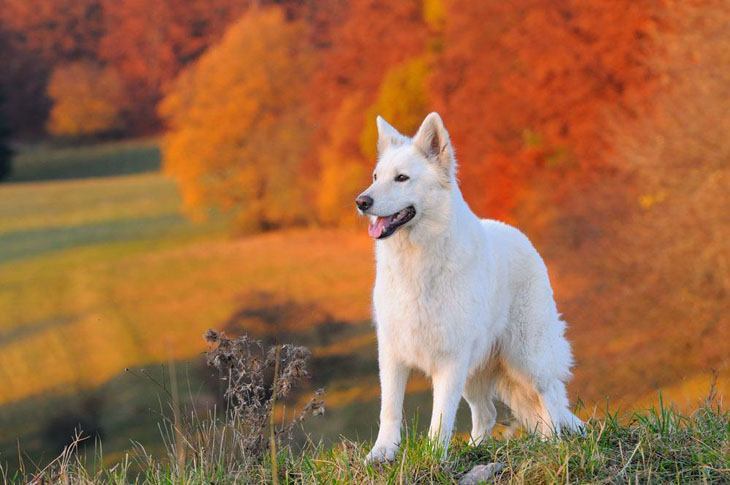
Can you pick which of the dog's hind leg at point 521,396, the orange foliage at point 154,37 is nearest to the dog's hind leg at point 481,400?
the dog's hind leg at point 521,396

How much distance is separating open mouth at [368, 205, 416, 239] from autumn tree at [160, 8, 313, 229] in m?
41.9

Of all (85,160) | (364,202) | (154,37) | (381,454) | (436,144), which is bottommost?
(85,160)

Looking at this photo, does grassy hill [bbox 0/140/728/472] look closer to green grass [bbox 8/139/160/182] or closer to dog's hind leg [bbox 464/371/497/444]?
dog's hind leg [bbox 464/371/497/444]

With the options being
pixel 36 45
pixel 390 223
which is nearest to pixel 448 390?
pixel 390 223

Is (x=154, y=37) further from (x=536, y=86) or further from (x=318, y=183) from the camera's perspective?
(x=536, y=86)

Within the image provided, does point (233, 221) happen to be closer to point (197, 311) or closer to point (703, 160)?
point (197, 311)

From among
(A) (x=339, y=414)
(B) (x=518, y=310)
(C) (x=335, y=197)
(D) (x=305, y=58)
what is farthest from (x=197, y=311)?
(B) (x=518, y=310)

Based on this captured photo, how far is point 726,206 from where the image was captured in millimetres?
17141

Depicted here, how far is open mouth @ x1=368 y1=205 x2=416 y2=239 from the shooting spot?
5301 millimetres

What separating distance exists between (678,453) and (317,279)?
115 ft

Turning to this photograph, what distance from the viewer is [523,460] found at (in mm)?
4715

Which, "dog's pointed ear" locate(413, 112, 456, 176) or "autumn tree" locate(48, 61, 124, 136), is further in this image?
"autumn tree" locate(48, 61, 124, 136)

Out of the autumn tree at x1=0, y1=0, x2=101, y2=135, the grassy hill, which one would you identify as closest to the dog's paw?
the grassy hill

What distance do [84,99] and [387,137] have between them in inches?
2681
